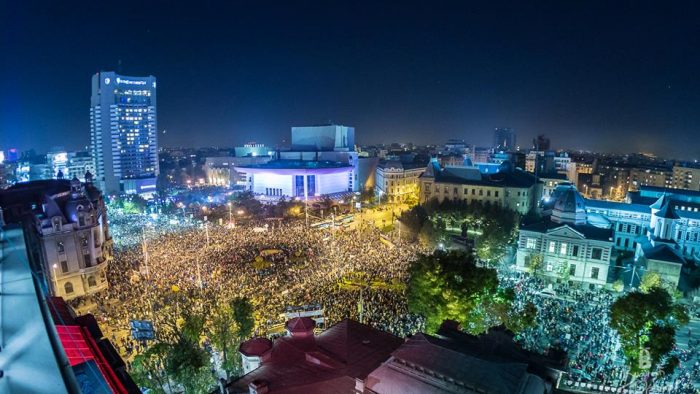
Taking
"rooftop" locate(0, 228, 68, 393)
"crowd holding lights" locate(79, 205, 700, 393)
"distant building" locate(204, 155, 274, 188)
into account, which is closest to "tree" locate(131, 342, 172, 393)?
"crowd holding lights" locate(79, 205, 700, 393)

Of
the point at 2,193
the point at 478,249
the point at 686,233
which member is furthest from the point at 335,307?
the point at 686,233

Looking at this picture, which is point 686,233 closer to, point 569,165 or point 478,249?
point 478,249

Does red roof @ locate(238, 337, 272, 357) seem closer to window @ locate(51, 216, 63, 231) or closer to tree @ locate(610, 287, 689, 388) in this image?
tree @ locate(610, 287, 689, 388)

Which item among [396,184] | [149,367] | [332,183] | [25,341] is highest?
[25,341]

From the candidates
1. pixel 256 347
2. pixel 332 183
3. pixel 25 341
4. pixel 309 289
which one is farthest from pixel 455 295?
pixel 332 183

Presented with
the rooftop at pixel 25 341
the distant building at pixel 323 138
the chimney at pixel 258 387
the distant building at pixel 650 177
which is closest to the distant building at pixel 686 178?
the distant building at pixel 650 177

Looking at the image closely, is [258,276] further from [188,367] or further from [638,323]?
[638,323]

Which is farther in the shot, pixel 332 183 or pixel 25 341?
pixel 332 183
